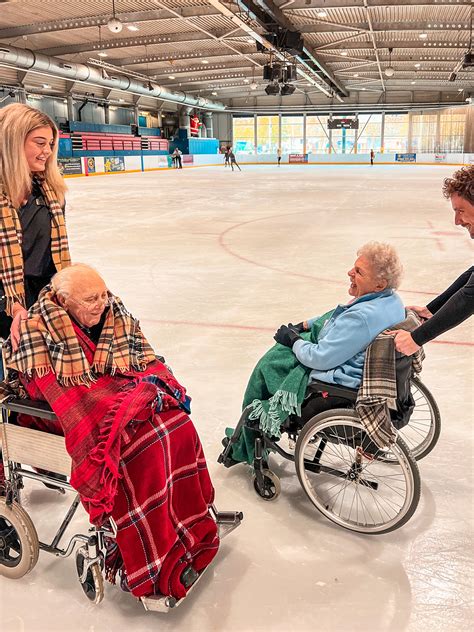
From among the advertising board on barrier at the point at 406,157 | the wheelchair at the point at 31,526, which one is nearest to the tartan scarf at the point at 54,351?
the wheelchair at the point at 31,526

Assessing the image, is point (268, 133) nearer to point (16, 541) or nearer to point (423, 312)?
point (423, 312)

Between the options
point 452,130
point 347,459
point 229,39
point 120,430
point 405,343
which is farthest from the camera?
point 452,130

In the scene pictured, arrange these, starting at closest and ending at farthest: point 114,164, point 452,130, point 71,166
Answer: point 71,166, point 114,164, point 452,130

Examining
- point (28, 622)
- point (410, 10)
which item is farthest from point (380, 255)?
point (410, 10)

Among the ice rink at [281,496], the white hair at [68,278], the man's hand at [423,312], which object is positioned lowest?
the ice rink at [281,496]

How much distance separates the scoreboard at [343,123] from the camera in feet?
141

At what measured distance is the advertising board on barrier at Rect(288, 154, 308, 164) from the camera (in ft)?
145

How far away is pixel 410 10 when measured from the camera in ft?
62.7

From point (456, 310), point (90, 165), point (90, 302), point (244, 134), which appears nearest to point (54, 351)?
point (90, 302)

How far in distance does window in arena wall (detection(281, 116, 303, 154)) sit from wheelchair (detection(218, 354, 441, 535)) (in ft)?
152

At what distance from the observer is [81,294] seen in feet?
5.61

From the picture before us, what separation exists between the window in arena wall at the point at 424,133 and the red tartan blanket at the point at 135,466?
1718 inches

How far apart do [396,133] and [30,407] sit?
151 feet

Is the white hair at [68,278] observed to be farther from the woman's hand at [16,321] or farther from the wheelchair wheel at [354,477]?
the wheelchair wheel at [354,477]
